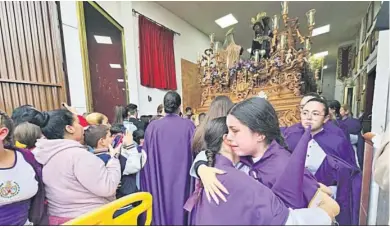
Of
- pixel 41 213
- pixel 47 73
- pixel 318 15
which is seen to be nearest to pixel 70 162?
pixel 41 213

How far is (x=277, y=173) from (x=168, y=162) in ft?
3.70

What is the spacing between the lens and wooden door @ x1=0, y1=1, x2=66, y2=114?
2.15 metres

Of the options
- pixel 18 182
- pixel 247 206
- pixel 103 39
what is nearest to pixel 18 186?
pixel 18 182

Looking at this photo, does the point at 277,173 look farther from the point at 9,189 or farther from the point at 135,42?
the point at 135,42

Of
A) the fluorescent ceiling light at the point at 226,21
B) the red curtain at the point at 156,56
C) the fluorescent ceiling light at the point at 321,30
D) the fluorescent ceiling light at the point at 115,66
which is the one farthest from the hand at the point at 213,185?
the fluorescent ceiling light at the point at 321,30

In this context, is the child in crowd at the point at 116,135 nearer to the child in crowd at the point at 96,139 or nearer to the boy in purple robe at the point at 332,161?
the child in crowd at the point at 96,139

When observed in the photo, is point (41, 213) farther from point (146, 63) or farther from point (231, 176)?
point (146, 63)

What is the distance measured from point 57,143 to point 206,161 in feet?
2.26

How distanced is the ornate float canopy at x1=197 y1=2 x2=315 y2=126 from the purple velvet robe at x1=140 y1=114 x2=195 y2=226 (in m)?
2.27

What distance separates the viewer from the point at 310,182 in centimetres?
72

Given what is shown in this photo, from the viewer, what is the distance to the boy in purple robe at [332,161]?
1283mm

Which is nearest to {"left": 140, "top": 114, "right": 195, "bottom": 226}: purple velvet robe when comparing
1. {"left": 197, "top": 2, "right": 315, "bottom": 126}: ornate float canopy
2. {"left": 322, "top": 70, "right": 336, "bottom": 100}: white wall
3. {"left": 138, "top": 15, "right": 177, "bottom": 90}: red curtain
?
{"left": 197, "top": 2, "right": 315, "bottom": 126}: ornate float canopy

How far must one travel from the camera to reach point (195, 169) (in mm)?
849

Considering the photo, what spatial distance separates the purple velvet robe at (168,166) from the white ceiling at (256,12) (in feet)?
14.8
